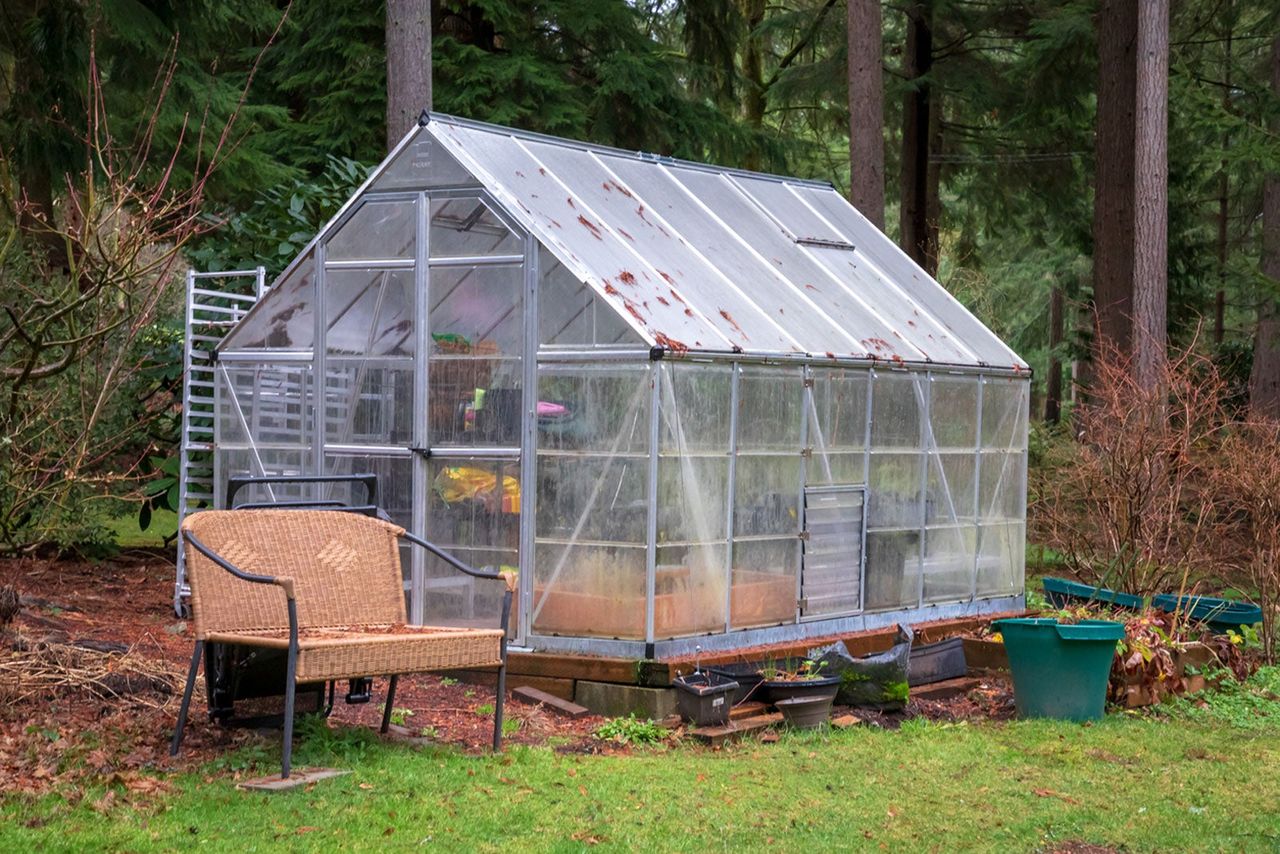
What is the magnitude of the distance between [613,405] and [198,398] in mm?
4117

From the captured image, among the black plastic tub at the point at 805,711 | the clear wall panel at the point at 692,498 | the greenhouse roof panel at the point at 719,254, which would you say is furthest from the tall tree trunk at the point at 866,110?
the black plastic tub at the point at 805,711

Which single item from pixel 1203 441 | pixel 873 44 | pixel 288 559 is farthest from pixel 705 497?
pixel 873 44

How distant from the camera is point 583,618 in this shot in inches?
342

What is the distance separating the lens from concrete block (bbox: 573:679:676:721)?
8.25m

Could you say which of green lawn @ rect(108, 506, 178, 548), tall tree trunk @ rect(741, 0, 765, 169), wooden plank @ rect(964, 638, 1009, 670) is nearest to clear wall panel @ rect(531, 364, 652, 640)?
wooden plank @ rect(964, 638, 1009, 670)

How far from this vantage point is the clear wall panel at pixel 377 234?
9648 mm

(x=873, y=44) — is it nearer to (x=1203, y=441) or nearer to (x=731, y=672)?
(x=1203, y=441)

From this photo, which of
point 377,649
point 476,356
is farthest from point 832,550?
point 377,649

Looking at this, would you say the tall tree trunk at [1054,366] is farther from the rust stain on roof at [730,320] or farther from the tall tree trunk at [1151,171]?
the rust stain on roof at [730,320]

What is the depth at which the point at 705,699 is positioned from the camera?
25.9 ft

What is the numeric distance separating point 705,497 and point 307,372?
305 cm

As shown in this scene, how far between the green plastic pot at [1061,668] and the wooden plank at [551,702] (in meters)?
2.46

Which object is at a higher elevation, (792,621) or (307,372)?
(307,372)

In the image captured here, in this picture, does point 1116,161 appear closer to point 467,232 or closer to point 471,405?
point 467,232
